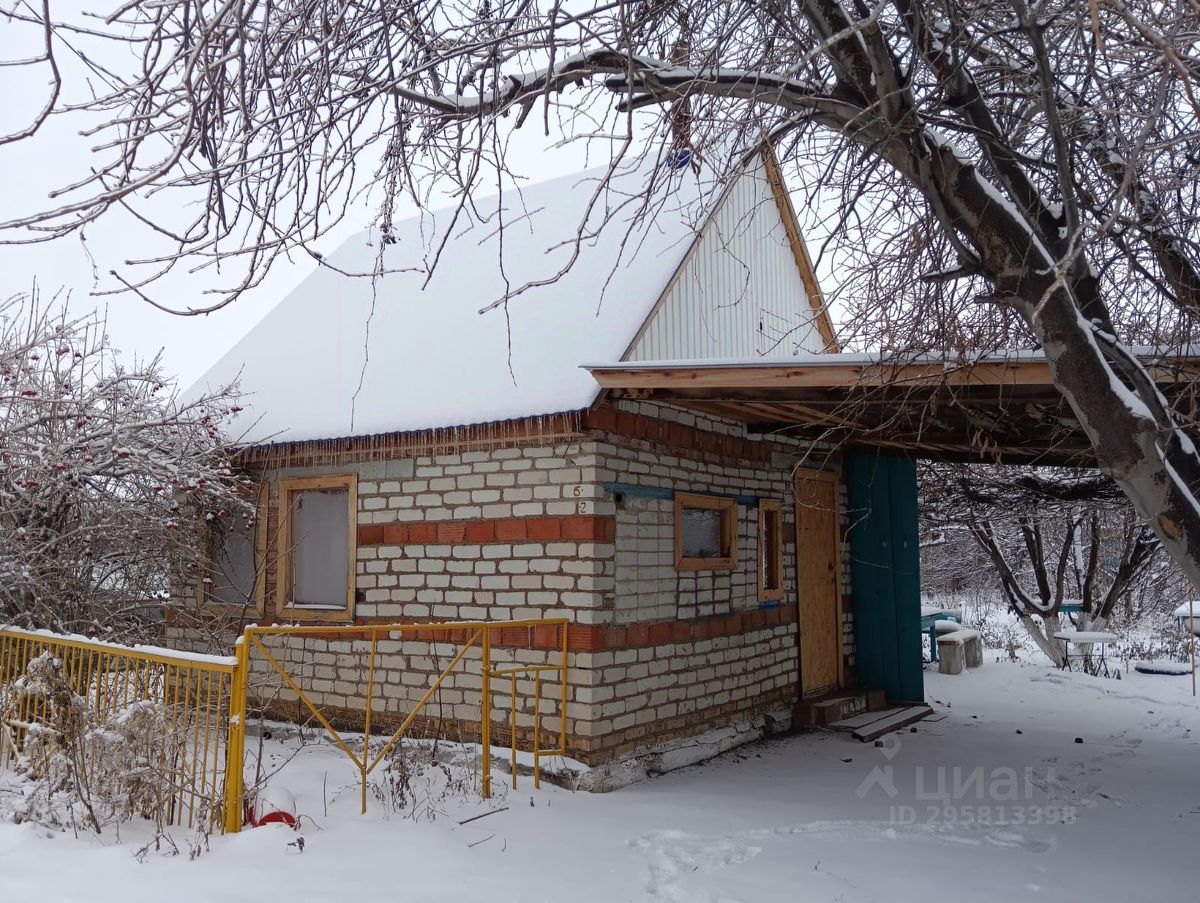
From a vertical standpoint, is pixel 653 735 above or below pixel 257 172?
below

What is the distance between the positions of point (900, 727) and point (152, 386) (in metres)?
7.69

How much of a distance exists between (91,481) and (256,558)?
6.03ft

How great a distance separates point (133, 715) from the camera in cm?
498

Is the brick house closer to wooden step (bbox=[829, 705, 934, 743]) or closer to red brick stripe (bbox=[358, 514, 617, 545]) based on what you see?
red brick stripe (bbox=[358, 514, 617, 545])

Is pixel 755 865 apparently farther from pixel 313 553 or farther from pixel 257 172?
pixel 313 553

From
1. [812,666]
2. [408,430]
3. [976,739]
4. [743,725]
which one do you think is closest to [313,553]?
[408,430]

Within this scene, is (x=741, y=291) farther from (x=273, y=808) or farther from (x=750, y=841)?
(x=273, y=808)

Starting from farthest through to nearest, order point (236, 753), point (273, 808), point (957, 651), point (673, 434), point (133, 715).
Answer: point (957, 651), point (673, 434), point (273, 808), point (133, 715), point (236, 753)

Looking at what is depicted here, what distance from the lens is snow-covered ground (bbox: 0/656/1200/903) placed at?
446 cm

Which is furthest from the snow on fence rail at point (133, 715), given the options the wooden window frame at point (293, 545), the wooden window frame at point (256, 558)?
the wooden window frame at point (256, 558)

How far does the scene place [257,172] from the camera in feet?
12.6

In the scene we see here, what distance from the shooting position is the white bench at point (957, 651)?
45.9 ft

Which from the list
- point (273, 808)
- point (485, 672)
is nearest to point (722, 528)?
point (485, 672)

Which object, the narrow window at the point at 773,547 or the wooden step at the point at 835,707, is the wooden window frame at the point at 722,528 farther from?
the wooden step at the point at 835,707
